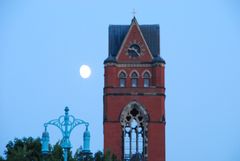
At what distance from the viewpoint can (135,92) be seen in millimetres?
77562

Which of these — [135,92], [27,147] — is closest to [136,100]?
[135,92]

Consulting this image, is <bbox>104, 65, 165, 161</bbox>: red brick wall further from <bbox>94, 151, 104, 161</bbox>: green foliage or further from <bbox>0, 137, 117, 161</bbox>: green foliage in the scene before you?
<bbox>94, 151, 104, 161</bbox>: green foliage

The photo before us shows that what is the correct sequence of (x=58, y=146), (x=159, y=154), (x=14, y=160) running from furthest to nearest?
(x=159, y=154)
(x=58, y=146)
(x=14, y=160)

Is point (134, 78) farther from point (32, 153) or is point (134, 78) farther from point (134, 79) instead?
point (32, 153)

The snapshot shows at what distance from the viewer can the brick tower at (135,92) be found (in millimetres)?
75938

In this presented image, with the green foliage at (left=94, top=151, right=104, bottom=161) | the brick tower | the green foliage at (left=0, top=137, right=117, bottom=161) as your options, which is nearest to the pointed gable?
the brick tower

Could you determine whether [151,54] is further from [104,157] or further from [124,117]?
[104,157]

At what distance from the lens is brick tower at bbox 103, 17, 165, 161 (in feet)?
249

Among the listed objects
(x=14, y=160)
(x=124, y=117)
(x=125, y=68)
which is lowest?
(x=14, y=160)

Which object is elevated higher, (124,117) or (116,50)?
(116,50)


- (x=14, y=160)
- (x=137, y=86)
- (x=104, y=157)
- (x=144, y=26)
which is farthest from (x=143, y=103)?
(x=14, y=160)

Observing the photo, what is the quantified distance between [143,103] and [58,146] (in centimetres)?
1685

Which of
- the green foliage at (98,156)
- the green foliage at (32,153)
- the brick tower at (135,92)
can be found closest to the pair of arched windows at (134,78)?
the brick tower at (135,92)

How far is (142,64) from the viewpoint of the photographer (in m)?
78.9
